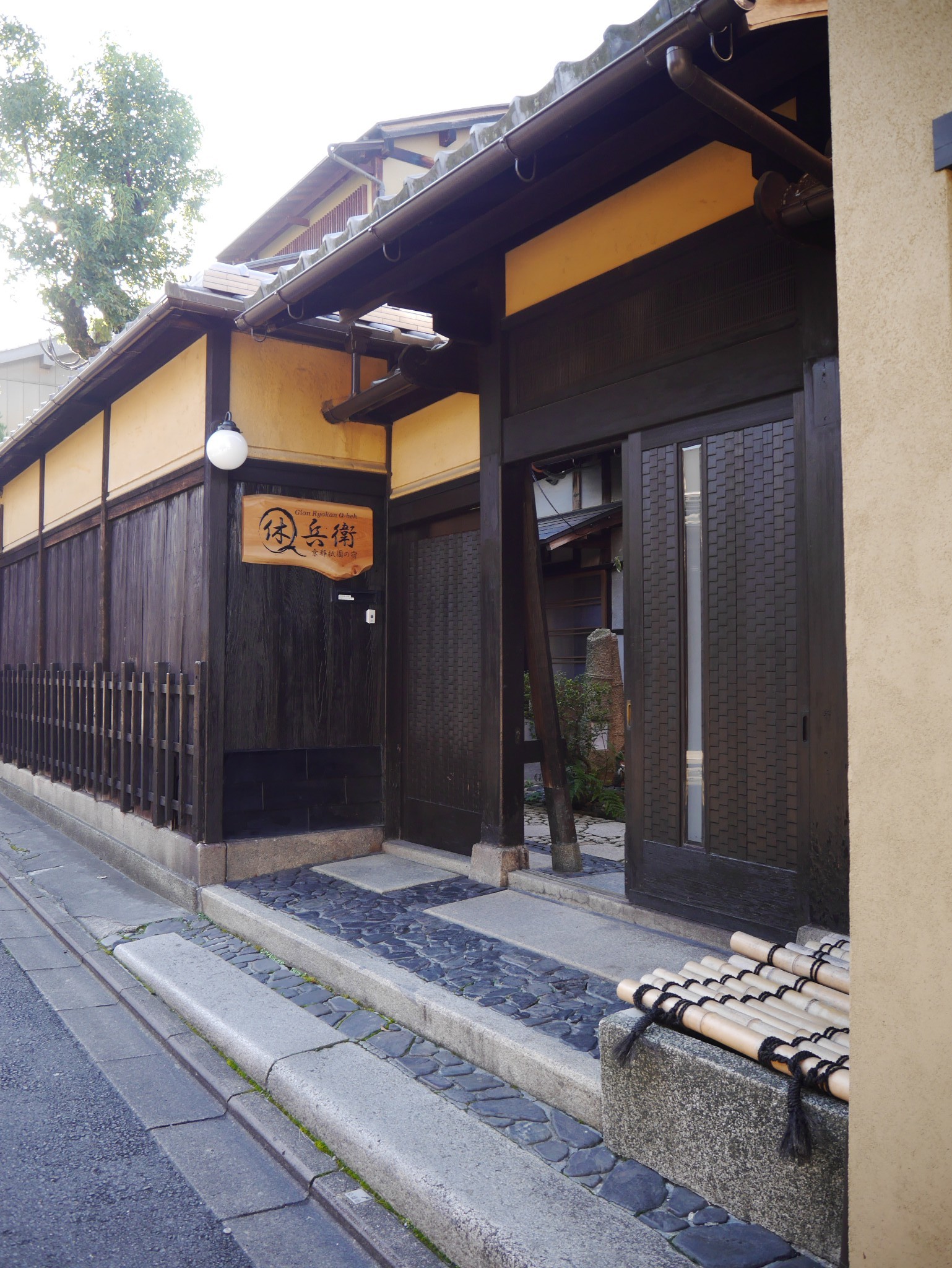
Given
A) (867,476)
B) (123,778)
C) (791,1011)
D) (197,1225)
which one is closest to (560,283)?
(867,476)

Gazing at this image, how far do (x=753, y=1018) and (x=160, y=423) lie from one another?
7269 millimetres

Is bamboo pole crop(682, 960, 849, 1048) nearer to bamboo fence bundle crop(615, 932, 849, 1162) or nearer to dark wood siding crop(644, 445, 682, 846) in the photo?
bamboo fence bundle crop(615, 932, 849, 1162)

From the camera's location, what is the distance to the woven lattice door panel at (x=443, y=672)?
706 centimetres

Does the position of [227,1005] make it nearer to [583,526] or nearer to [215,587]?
[215,587]

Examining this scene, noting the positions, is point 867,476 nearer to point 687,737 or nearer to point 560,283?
point 687,737

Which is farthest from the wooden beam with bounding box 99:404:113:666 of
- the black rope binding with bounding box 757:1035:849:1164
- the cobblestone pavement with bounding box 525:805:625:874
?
the black rope binding with bounding box 757:1035:849:1164

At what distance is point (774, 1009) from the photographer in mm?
2992

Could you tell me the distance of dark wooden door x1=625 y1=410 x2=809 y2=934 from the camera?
14.5ft

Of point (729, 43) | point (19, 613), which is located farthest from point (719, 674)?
point (19, 613)

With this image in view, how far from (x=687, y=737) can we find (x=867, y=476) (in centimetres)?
298

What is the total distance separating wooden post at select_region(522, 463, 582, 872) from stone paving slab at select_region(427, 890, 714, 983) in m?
0.56

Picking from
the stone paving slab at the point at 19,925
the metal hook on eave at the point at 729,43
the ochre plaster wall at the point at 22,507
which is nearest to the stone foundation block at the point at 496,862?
the stone paving slab at the point at 19,925

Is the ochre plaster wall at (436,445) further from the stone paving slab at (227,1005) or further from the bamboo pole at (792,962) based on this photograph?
the bamboo pole at (792,962)

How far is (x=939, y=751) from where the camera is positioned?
2.00m
